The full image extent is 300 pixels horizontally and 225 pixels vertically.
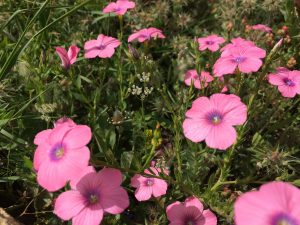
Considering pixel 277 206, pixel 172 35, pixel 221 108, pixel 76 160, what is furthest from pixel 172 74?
pixel 277 206

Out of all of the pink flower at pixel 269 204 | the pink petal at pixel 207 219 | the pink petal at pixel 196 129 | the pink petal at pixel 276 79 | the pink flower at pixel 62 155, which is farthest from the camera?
the pink petal at pixel 276 79

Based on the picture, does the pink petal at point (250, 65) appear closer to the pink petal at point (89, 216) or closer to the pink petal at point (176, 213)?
the pink petal at point (176, 213)

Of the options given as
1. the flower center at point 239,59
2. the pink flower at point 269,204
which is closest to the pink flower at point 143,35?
the flower center at point 239,59

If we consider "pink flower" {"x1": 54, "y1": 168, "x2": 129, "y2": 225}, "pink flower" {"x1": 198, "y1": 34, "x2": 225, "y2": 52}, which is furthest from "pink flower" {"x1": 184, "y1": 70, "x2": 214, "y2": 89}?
"pink flower" {"x1": 54, "y1": 168, "x2": 129, "y2": 225}

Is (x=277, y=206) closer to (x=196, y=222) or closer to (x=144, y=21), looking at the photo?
(x=196, y=222)

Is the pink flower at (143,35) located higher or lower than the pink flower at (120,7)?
lower

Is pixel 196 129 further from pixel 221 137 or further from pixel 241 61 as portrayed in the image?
pixel 241 61
